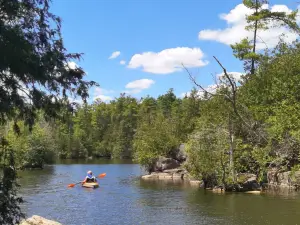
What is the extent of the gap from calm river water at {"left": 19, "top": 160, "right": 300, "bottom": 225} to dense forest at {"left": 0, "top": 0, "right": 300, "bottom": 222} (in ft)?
7.94

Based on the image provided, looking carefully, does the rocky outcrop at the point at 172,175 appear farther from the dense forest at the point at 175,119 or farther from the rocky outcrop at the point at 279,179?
the rocky outcrop at the point at 279,179

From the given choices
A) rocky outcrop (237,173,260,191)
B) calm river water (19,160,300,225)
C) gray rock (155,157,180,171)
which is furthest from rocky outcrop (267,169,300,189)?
gray rock (155,157,180,171)

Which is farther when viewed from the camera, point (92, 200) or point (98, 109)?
point (98, 109)

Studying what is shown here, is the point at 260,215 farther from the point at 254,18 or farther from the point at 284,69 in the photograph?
the point at 254,18

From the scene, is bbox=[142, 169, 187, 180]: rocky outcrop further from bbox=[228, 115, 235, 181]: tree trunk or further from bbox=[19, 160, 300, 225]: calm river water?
bbox=[228, 115, 235, 181]: tree trunk

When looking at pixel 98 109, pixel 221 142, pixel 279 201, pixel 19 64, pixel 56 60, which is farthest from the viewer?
pixel 98 109

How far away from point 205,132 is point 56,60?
78.4ft

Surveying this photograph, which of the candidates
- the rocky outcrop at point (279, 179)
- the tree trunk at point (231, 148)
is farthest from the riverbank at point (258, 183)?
the tree trunk at point (231, 148)

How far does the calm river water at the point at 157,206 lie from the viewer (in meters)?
19.1

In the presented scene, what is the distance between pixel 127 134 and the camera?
3819 inches

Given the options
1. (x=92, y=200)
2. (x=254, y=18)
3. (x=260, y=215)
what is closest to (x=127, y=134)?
(x=254, y=18)

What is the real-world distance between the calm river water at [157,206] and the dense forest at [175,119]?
2421 mm

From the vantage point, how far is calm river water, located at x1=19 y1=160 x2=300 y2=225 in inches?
754

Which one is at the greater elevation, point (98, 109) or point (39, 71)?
point (98, 109)
